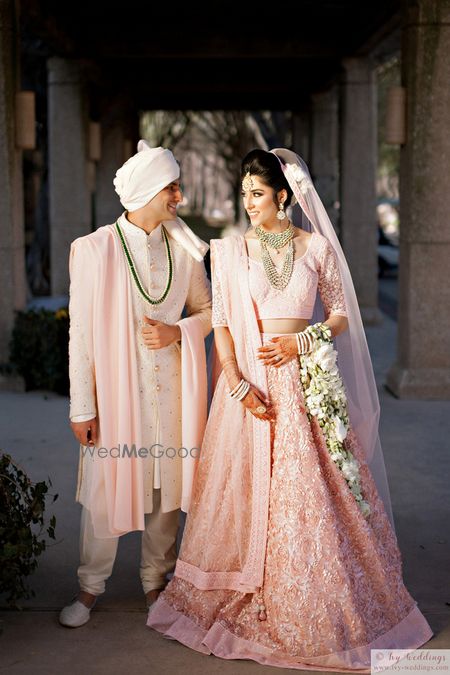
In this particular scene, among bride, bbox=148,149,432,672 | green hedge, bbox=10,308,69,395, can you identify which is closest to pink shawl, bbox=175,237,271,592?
bride, bbox=148,149,432,672

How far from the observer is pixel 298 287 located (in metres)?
4.20

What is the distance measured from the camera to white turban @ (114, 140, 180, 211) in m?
4.14

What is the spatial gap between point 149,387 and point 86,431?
1.02ft

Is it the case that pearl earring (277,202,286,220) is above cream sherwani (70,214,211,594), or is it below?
above

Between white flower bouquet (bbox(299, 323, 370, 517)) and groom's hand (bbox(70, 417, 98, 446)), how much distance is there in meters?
0.86

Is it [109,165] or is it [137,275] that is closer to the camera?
[137,275]

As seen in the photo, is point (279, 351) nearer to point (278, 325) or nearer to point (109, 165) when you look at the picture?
point (278, 325)

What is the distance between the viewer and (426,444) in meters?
7.53

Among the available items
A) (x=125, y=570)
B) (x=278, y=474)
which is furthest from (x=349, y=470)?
(x=125, y=570)

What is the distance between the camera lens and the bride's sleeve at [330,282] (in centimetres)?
428

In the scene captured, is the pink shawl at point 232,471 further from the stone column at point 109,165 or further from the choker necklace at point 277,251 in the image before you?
the stone column at point 109,165

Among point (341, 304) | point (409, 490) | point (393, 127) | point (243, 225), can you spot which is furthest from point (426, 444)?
point (243, 225)

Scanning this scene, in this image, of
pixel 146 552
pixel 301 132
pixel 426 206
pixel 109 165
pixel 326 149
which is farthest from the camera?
pixel 301 132
